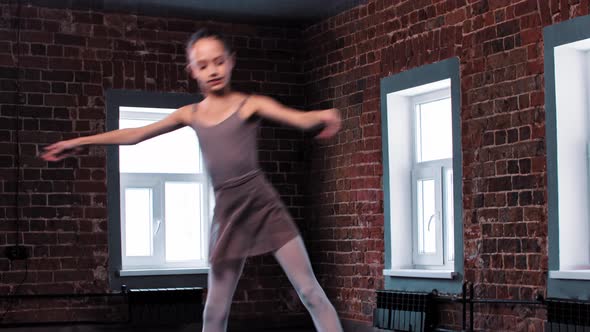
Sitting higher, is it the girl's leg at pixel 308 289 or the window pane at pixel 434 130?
the window pane at pixel 434 130

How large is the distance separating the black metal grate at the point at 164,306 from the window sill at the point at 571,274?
11.1ft

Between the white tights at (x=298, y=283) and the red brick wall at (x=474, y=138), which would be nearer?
the white tights at (x=298, y=283)

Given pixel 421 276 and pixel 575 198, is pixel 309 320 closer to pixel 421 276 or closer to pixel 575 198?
pixel 421 276

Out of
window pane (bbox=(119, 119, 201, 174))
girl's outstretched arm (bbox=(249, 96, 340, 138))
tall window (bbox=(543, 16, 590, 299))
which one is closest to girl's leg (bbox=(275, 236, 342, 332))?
girl's outstretched arm (bbox=(249, 96, 340, 138))

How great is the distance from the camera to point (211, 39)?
342 cm

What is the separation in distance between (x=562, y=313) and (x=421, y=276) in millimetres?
1593

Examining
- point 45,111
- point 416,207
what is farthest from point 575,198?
point 45,111

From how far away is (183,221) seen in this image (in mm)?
8633

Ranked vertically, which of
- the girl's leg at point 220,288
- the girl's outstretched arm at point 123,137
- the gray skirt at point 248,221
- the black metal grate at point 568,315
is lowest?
the black metal grate at point 568,315

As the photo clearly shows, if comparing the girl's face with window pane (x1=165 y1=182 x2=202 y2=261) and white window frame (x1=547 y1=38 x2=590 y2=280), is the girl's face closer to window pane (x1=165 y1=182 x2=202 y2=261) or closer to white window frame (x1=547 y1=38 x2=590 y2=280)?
white window frame (x1=547 y1=38 x2=590 y2=280)

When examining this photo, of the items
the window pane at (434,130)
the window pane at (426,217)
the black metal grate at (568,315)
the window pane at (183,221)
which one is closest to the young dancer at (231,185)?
the black metal grate at (568,315)

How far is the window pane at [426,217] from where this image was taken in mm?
7445

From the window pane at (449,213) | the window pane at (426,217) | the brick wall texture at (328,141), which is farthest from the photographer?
the window pane at (426,217)

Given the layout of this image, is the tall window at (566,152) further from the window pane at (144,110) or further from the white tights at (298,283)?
the window pane at (144,110)
